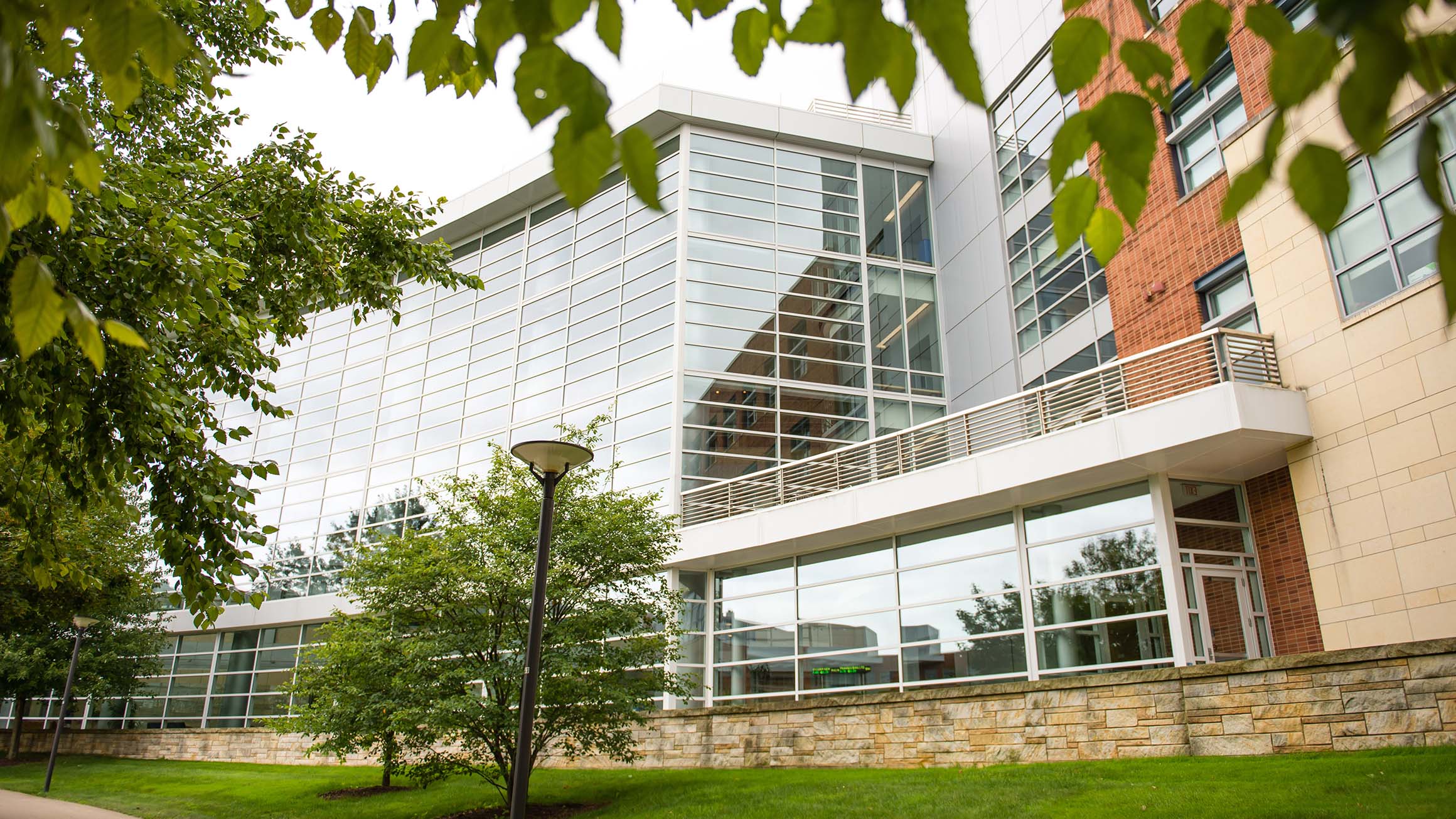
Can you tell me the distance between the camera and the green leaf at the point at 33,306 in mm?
1675

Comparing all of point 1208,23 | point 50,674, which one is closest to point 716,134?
point 50,674

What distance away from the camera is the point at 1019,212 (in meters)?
23.5

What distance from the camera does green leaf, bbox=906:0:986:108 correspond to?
1467 mm

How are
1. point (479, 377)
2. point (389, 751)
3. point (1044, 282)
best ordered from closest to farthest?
1. point (389, 751)
2. point (1044, 282)
3. point (479, 377)

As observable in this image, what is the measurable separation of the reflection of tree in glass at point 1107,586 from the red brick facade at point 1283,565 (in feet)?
5.44

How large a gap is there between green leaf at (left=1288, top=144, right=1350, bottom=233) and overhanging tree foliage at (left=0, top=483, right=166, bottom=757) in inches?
1062

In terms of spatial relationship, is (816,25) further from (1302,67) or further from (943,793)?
(943,793)

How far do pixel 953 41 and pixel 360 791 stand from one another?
59.7 feet

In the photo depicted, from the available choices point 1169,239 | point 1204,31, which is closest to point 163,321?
point 1204,31

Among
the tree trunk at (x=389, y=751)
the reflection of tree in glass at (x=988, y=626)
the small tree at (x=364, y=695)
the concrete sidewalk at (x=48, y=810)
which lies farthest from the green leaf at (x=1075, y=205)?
the concrete sidewalk at (x=48, y=810)

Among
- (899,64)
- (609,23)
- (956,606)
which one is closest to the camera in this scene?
(899,64)

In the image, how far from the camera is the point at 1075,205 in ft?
5.98

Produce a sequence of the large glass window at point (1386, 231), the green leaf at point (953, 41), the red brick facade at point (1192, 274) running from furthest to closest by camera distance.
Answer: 1. the red brick facade at point (1192, 274)
2. the large glass window at point (1386, 231)
3. the green leaf at point (953, 41)

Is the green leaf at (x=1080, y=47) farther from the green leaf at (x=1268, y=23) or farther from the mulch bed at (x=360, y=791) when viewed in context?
the mulch bed at (x=360, y=791)
